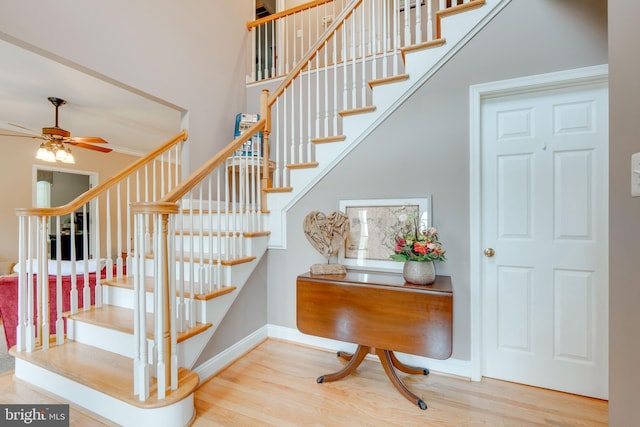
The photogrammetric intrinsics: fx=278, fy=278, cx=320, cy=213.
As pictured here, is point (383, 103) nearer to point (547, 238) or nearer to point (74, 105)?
point (547, 238)

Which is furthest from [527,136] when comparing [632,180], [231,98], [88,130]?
[88,130]

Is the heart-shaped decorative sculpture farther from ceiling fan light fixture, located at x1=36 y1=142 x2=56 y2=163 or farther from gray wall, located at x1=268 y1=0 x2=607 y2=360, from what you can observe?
ceiling fan light fixture, located at x1=36 y1=142 x2=56 y2=163

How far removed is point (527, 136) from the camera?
1870 mm

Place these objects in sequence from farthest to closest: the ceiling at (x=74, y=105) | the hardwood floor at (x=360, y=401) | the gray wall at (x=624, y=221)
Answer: the ceiling at (x=74, y=105), the hardwood floor at (x=360, y=401), the gray wall at (x=624, y=221)

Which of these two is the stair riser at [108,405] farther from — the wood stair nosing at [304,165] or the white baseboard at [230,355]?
the wood stair nosing at [304,165]

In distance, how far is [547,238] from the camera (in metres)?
1.83

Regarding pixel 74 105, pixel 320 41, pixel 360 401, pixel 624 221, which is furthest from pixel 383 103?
pixel 74 105

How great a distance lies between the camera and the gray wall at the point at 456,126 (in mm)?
1723

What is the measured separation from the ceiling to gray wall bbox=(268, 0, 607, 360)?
88.2 inches

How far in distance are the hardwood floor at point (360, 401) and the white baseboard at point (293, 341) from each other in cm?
6

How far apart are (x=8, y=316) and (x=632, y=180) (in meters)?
4.06

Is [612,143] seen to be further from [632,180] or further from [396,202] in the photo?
[396,202]

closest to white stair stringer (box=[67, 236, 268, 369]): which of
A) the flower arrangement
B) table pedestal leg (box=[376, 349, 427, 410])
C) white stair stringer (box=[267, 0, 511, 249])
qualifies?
white stair stringer (box=[267, 0, 511, 249])

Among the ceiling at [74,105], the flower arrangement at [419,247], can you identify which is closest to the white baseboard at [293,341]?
the flower arrangement at [419,247]
